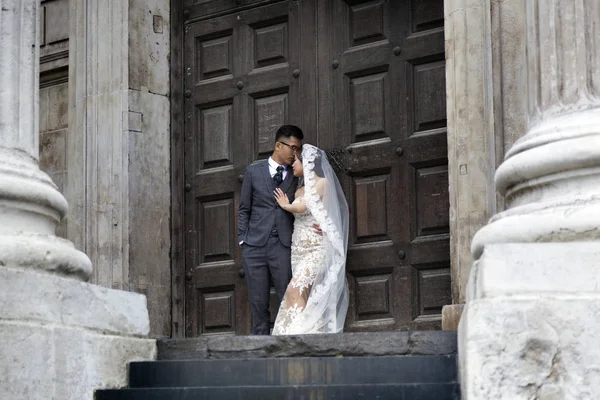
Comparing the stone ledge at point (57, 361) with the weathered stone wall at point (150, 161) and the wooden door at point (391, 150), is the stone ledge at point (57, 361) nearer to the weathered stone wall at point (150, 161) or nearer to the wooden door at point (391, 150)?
the wooden door at point (391, 150)

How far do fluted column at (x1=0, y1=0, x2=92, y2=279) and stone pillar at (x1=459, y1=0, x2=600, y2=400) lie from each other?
2210 millimetres

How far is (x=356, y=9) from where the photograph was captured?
10.5 metres

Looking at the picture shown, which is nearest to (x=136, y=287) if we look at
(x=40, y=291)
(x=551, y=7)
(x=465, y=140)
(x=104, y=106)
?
(x=104, y=106)

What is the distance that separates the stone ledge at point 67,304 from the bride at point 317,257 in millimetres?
2296

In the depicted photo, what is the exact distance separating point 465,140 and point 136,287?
3.08m

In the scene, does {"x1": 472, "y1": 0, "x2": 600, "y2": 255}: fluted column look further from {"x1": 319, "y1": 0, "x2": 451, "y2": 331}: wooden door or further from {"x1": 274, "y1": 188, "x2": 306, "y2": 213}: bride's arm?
{"x1": 274, "y1": 188, "x2": 306, "y2": 213}: bride's arm

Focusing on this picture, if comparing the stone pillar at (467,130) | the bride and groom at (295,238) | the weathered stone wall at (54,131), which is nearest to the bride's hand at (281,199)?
the bride and groom at (295,238)

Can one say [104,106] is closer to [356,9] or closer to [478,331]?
[356,9]

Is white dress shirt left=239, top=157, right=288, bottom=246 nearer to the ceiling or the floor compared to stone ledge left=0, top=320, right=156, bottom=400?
nearer to the ceiling

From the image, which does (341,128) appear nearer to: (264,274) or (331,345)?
(264,274)

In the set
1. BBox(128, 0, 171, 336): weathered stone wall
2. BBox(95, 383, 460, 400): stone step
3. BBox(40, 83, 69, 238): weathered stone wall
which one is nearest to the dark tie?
BBox(128, 0, 171, 336): weathered stone wall

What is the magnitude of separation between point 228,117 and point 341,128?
112 centimetres

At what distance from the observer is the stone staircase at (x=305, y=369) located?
6.84 metres

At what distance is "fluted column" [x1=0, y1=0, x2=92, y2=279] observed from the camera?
7207 millimetres
